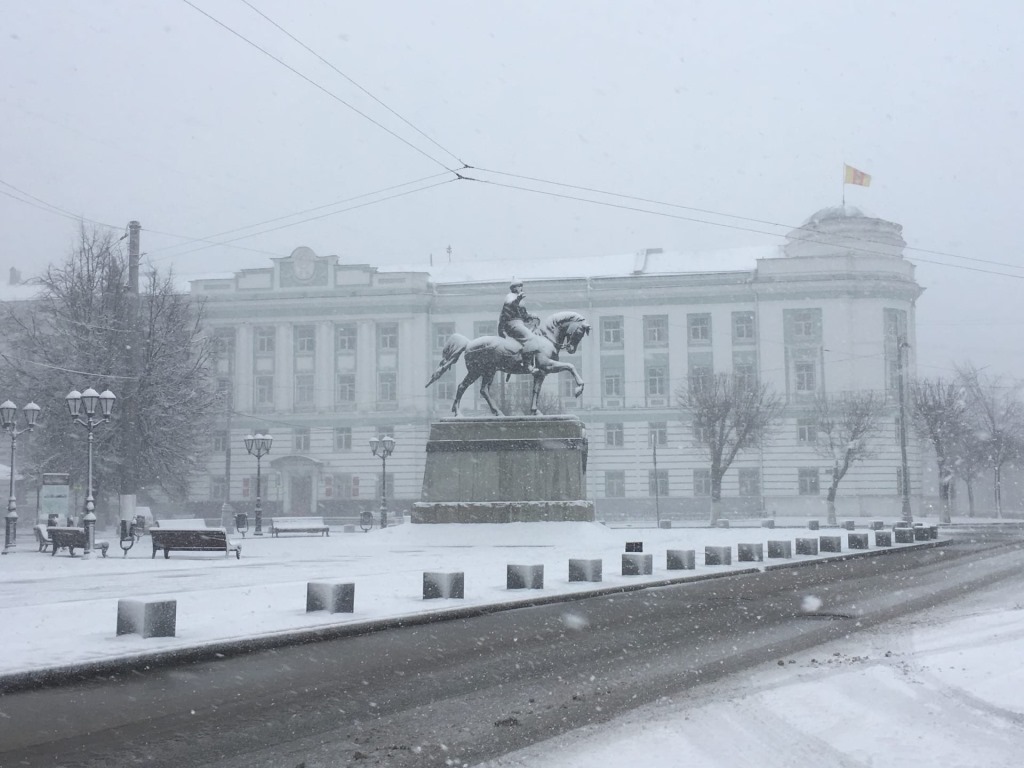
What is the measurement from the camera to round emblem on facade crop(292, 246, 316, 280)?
219 ft

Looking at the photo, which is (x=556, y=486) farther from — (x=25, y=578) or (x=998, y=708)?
(x=998, y=708)

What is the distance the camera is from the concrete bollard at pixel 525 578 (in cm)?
1548

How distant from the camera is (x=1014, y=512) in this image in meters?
71.1

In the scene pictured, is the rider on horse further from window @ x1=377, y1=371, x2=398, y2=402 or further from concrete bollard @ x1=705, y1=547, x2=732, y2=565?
window @ x1=377, y1=371, x2=398, y2=402

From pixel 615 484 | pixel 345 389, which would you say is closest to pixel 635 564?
pixel 615 484

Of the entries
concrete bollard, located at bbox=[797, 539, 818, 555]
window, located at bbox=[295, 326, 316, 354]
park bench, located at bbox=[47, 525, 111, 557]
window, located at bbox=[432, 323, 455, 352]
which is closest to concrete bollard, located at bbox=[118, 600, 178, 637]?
park bench, located at bbox=[47, 525, 111, 557]

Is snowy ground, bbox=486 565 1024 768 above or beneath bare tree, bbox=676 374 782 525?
beneath

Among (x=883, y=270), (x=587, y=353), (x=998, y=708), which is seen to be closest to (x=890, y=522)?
(x=883, y=270)

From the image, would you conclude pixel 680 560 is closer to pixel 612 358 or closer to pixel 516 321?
pixel 516 321

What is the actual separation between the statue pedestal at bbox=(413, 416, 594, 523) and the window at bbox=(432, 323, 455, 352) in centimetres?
3767

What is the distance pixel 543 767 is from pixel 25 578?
49.9 ft

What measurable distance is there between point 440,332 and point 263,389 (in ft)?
36.0

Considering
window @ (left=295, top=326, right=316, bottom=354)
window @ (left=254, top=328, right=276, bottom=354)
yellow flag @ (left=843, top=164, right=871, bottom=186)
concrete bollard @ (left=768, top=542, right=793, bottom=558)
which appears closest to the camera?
concrete bollard @ (left=768, top=542, right=793, bottom=558)

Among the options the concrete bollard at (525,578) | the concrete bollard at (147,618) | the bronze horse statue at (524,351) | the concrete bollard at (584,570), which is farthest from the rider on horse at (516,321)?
the concrete bollard at (147,618)
